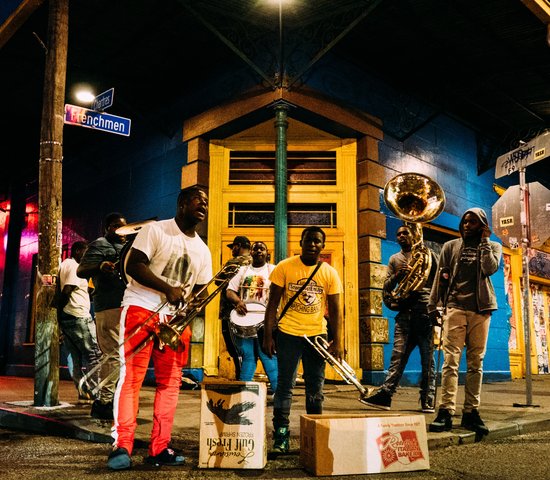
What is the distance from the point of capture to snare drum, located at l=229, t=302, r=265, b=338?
6605 mm

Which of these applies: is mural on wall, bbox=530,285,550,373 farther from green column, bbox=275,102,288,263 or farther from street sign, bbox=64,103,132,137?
street sign, bbox=64,103,132,137

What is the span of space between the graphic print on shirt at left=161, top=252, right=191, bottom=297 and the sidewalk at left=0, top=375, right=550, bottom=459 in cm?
139

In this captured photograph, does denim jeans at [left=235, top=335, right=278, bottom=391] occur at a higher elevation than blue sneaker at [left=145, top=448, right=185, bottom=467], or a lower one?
higher

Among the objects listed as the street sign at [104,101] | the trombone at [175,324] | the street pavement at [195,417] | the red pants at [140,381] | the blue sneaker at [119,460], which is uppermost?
the street sign at [104,101]

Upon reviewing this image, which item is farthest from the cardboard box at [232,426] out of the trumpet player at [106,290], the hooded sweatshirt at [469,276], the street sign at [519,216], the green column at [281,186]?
the street sign at [519,216]

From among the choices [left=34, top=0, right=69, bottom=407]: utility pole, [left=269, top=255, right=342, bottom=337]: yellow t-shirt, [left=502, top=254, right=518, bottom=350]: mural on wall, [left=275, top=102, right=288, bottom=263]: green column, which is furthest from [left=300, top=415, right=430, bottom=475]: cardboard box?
[left=502, top=254, right=518, bottom=350]: mural on wall

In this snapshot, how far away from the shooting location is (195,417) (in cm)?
595

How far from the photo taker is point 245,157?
10508mm

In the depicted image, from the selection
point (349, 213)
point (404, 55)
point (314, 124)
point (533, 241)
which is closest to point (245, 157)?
point (314, 124)

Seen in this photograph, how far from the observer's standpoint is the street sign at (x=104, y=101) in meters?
7.91

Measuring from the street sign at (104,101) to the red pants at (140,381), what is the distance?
15.5 feet

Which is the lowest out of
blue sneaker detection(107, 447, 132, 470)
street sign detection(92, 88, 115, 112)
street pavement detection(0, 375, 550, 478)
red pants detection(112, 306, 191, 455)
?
street pavement detection(0, 375, 550, 478)

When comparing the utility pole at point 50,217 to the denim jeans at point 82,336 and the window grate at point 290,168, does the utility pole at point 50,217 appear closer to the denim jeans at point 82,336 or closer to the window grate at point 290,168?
the denim jeans at point 82,336

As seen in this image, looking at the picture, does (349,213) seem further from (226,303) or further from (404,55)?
(226,303)
